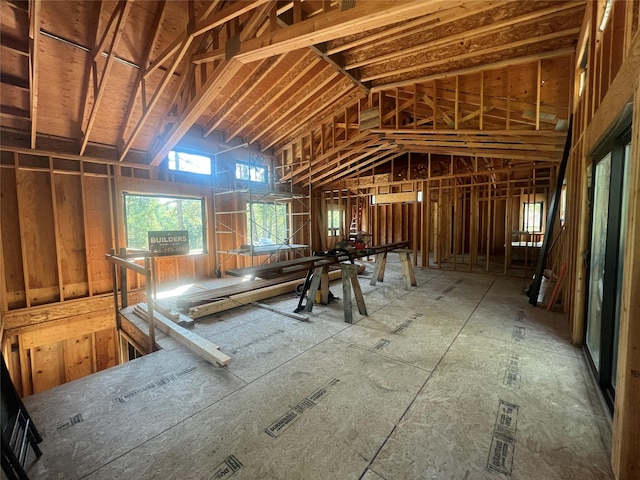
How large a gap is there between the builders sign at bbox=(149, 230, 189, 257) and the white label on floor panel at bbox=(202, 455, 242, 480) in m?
4.78

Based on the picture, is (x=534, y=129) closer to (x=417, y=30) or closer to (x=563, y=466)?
(x=417, y=30)

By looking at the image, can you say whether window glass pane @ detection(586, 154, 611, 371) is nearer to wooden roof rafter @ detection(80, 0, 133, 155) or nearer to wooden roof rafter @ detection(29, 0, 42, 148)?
wooden roof rafter @ detection(80, 0, 133, 155)

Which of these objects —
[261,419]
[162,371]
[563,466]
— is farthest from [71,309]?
[563,466]

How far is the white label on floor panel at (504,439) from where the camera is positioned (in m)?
1.55

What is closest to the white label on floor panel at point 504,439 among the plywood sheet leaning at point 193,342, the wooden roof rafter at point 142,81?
the plywood sheet leaning at point 193,342

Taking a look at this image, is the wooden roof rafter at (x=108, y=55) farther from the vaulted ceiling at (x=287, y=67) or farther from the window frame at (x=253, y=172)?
the window frame at (x=253, y=172)

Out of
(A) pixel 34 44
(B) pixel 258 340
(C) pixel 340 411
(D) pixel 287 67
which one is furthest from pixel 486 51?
(A) pixel 34 44

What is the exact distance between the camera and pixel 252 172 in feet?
27.3

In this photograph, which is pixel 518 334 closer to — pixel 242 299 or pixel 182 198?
pixel 242 299

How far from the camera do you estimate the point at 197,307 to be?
4012mm

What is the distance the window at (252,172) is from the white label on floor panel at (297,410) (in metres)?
6.95

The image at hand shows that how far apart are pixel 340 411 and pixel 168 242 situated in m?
5.26

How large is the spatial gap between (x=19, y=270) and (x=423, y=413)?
22.6 ft

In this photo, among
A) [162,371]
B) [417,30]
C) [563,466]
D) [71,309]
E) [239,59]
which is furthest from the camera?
[71,309]
